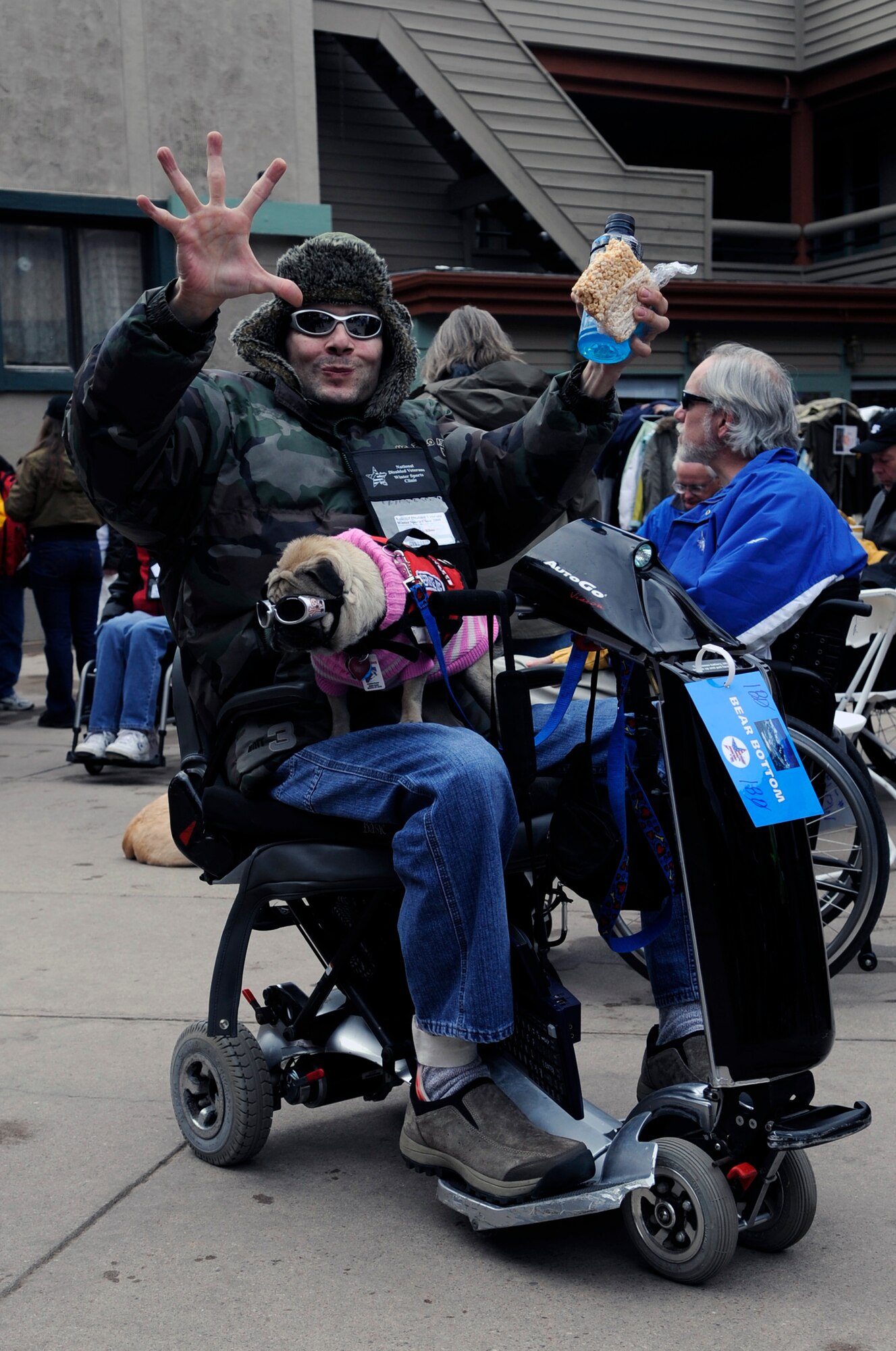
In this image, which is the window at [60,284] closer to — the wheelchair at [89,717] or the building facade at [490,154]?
the building facade at [490,154]

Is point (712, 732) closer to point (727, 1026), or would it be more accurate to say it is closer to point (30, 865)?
point (727, 1026)

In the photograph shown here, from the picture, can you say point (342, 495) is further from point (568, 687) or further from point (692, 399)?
point (692, 399)

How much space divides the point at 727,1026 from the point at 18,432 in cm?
1145

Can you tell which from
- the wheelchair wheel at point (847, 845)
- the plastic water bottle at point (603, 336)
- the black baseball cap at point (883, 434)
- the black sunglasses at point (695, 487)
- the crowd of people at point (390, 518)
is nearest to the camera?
the crowd of people at point (390, 518)

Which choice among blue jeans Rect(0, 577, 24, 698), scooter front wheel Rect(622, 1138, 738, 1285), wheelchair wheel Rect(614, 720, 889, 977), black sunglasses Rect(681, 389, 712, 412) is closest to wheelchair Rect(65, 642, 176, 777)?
blue jeans Rect(0, 577, 24, 698)

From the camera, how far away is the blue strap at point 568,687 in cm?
261

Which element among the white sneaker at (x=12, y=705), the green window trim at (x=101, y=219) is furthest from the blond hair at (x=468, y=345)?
the green window trim at (x=101, y=219)

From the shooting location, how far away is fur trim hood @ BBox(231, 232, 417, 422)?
3.08 m

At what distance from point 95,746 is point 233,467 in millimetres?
4738

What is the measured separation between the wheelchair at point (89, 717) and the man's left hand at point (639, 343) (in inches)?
184

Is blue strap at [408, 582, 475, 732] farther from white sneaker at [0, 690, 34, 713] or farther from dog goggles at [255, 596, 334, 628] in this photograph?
white sneaker at [0, 690, 34, 713]

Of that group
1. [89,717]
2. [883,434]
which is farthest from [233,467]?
[89,717]

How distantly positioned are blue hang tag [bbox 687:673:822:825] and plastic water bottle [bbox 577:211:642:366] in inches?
30.7

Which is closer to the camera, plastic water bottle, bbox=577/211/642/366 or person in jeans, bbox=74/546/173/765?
plastic water bottle, bbox=577/211/642/366
